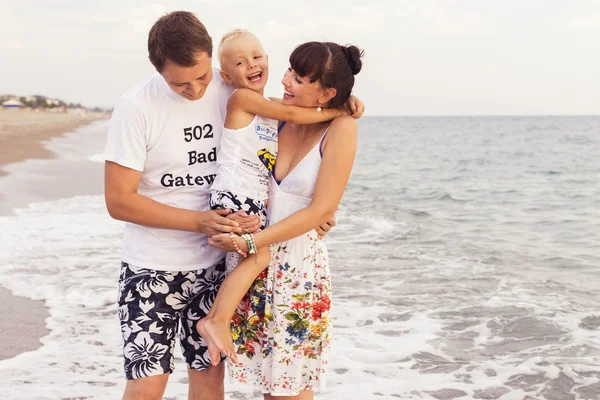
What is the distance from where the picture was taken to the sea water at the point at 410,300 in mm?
4402

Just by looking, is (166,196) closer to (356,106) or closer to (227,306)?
(227,306)

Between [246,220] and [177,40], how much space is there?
717 millimetres

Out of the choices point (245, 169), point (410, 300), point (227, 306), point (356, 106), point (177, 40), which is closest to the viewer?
point (177, 40)

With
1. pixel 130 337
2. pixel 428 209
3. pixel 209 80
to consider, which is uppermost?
pixel 209 80

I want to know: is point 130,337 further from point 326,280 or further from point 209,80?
point 209,80

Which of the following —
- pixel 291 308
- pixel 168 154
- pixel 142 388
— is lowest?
pixel 142 388

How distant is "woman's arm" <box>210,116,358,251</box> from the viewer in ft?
8.36

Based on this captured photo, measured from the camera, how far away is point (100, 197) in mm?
12016

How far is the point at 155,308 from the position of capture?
2.69 m

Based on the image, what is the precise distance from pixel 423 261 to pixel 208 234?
590 cm

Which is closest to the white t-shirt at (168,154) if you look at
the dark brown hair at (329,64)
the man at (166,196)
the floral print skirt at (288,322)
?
the man at (166,196)

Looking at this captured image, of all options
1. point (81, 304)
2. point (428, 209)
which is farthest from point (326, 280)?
point (428, 209)

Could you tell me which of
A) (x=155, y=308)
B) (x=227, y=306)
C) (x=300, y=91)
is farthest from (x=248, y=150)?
(x=155, y=308)

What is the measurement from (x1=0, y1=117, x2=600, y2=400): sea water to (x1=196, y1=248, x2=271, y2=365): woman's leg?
168 cm
